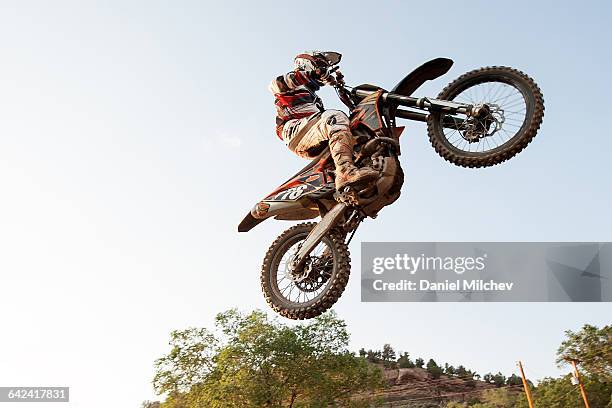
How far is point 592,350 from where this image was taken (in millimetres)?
36781

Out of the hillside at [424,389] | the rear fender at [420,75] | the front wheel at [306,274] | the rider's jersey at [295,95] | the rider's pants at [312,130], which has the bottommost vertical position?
the front wheel at [306,274]

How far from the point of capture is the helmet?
7.09 metres

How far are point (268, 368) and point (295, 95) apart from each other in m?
23.6

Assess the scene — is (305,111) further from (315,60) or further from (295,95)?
(315,60)

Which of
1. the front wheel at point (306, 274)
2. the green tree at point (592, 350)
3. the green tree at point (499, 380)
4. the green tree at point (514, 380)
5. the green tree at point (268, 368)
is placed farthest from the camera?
the green tree at point (499, 380)

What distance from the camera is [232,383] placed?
89.1ft

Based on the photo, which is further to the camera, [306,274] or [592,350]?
[592,350]

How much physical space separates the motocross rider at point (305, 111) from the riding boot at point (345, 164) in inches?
1.8

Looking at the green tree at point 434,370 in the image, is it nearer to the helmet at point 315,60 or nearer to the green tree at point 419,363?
the green tree at point 419,363

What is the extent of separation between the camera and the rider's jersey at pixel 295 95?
720 cm

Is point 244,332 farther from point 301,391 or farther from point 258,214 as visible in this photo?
point 258,214

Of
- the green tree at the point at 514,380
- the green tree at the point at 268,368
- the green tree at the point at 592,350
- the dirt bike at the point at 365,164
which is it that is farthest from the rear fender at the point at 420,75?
the green tree at the point at 514,380

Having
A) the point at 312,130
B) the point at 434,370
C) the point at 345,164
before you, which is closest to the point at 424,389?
the point at 434,370

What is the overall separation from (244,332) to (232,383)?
3.01m
